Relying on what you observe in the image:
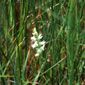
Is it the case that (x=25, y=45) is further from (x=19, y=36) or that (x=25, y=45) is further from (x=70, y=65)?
(x=70, y=65)

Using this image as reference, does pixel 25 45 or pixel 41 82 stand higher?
pixel 25 45

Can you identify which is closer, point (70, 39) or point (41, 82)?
point (70, 39)

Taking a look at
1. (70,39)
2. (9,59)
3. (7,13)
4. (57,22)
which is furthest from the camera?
(7,13)

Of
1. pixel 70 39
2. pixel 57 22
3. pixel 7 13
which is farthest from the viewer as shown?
pixel 7 13

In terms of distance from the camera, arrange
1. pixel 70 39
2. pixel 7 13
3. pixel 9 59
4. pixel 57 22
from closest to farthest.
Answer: pixel 70 39 → pixel 9 59 → pixel 57 22 → pixel 7 13

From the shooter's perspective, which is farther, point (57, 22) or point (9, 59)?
point (57, 22)

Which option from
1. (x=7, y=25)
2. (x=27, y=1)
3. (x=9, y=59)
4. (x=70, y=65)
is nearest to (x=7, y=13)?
(x=7, y=25)

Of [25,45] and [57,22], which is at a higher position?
[57,22]

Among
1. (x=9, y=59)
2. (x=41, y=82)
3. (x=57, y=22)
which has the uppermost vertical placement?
(x=57, y=22)

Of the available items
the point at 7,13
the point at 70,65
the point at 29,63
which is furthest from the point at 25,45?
the point at 70,65
